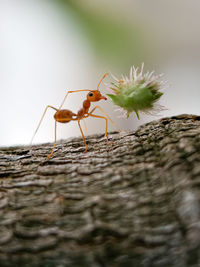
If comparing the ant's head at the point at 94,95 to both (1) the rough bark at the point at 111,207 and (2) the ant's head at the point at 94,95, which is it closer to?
(2) the ant's head at the point at 94,95

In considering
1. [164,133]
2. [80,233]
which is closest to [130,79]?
[164,133]

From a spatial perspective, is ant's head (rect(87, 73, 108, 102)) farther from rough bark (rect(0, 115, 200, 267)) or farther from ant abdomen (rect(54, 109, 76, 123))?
rough bark (rect(0, 115, 200, 267))

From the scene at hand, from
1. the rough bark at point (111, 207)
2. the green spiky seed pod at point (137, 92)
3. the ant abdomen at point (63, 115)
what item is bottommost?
the rough bark at point (111, 207)

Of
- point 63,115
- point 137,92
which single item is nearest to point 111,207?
point 137,92

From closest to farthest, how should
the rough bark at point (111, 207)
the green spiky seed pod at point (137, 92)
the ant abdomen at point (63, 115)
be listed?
the rough bark at point (111, 207) → the green spiky seed pod at point (137, 92) → the ant abdomen at point (63, 115)

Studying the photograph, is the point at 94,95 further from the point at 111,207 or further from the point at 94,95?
the point at 111,207

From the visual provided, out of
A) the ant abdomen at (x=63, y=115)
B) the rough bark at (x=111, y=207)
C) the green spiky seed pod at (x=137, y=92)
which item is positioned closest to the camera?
the rough bark at (x=111, y=207)

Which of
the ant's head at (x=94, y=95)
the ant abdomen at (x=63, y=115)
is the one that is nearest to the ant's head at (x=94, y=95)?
the ant's head at (x=94, y=95)

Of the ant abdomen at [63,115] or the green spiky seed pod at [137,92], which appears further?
the ant abdomen at [63,115]
